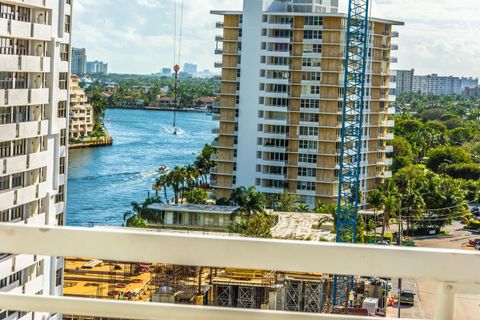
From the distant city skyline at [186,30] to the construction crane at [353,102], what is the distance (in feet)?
11.5

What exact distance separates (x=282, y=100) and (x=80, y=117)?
15.1 ft

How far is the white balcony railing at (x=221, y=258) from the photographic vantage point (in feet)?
1.11

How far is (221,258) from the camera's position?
345mm

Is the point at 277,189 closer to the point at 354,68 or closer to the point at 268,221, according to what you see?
the point at 354,68

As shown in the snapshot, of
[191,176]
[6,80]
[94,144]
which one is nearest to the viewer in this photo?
[6,80]

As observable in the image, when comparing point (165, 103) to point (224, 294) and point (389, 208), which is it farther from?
point (224, 294)

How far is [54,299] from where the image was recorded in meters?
0.35

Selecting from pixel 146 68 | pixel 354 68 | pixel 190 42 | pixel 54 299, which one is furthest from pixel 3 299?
pixel 190 42

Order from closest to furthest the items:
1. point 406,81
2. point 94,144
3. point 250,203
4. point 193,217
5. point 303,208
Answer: point 193,217 < point 250,203 < point 303,208 < point 94,144 < point 406,81

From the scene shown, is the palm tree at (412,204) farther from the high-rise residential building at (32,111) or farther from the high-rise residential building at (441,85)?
the high-rise residential building at (441,85)

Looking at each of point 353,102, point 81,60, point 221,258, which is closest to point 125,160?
point 81,60

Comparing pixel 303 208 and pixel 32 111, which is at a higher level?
pixel 32 111

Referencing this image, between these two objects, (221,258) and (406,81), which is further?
(406,81)

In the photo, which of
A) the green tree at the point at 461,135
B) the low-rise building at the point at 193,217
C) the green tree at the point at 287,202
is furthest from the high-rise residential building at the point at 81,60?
the green tree at the point at 461,135
